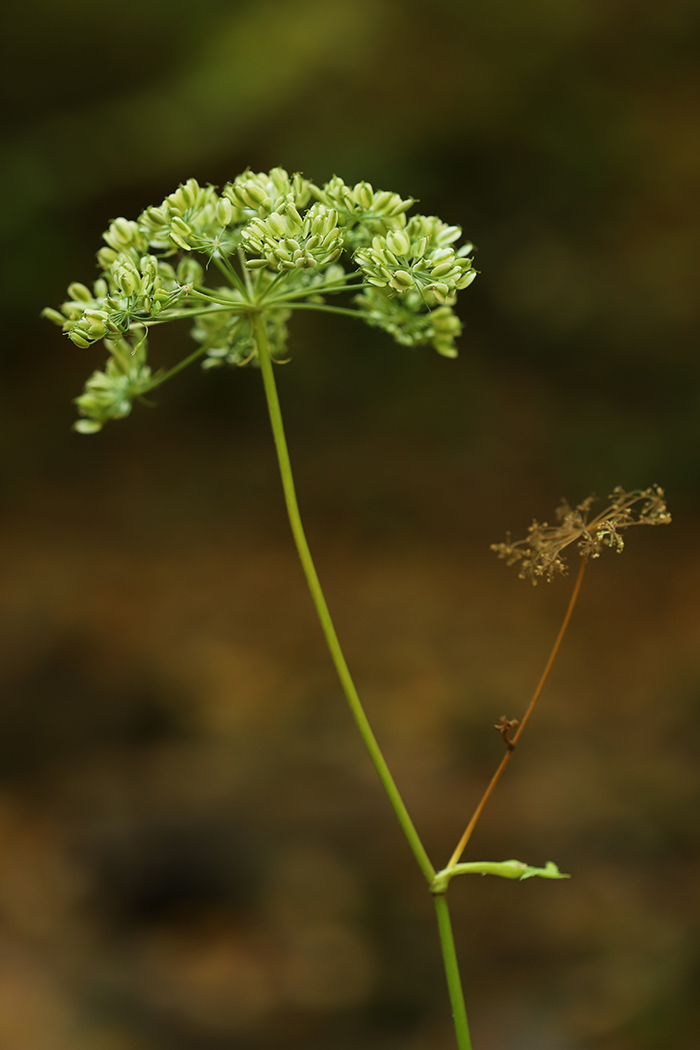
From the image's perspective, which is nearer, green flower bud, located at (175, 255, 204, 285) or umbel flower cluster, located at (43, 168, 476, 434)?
umbel flower cluster, located at (43, 168, 476, 434)

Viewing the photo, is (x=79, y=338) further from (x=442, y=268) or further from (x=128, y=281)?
(x=442, y=268)

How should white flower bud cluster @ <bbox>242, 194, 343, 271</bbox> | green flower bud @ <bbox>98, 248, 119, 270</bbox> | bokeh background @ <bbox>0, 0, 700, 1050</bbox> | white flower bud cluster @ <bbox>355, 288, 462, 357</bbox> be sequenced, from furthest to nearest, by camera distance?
1. bokeh background @ <bbox>0, 0, 700, 1050</bbox>
2. white flower bud cluster @ <bbox>355, 288, 462, 357</bbox>
3. green flower bud @ <bbox>98, 248, 119, 270</bbox>
4. white flower bud cluster @ <bbox>242, 194, 343, 271</bbox>

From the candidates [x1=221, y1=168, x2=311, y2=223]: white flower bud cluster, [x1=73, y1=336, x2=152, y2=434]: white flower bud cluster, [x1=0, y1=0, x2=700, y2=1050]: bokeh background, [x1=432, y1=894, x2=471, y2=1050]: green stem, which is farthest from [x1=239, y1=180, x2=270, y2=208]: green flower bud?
[x1=0, y1=0, x2=700, y2=1050]: bokeh background

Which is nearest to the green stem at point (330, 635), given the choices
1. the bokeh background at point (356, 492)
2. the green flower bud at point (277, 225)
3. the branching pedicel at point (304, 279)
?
the branching pedicel at point (304, 279)

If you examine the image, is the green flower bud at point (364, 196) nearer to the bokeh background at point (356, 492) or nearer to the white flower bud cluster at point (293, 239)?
the white flower bud cluster at point (293, 239)

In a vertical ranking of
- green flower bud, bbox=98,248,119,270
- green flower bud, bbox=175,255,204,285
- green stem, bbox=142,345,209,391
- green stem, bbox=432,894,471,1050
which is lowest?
green stem, bbox=432,894,471,1050

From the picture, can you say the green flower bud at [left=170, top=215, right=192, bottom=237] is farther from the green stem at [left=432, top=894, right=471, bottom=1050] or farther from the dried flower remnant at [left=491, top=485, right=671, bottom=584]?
the green stem at [left=432, top=894, right=471, bottom=1050]

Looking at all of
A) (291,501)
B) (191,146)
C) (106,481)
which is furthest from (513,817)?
(191,146)

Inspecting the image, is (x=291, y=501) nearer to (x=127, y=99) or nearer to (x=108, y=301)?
(x=108, y=301)
